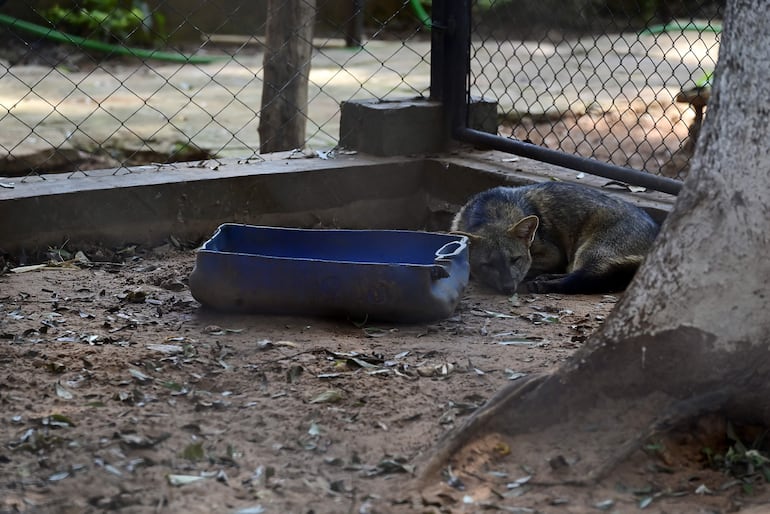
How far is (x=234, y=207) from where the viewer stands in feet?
19.4

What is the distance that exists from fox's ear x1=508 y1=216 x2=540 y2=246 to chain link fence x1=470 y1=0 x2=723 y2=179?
3.23 ft

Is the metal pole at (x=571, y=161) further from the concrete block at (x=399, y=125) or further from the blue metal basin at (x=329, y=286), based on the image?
the blue metal basin at (x=329, y=286)

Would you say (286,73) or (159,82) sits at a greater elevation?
(286,73)

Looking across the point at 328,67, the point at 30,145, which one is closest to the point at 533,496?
the point at 30,145

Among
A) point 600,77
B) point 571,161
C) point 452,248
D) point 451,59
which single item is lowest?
point 452,248

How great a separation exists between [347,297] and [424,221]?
210 centimetres

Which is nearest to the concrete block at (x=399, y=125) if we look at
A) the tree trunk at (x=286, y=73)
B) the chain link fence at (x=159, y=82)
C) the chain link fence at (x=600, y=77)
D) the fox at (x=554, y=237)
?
the chain link fence at (x=159, y=82)

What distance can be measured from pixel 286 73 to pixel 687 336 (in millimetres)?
4263

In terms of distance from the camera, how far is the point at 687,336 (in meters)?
3.17

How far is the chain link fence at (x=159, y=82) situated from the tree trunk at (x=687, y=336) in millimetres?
2911

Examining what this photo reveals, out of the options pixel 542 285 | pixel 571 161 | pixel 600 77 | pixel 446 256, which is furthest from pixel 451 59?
pixel 600 77

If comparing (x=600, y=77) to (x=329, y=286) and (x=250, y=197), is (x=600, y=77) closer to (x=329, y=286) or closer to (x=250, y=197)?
(x=250, y=197)

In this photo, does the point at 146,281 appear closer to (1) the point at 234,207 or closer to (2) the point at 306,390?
(1) the point at 234,207

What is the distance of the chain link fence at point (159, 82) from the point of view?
26.3 ft
